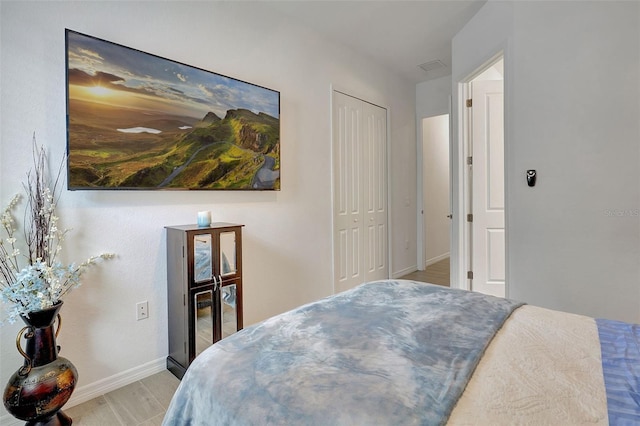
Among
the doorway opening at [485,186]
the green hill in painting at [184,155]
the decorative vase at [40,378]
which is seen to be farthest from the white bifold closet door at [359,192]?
the decorative vase at [40,378]

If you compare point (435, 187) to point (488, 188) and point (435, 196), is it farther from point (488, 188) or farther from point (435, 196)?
point (488, 188)

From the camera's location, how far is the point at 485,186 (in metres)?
3.24

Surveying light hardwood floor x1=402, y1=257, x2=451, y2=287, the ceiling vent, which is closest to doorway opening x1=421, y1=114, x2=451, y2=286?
light hardwood floor x1=402, y1=257, x2=451, y2=287

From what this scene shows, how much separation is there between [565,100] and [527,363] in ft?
6.54

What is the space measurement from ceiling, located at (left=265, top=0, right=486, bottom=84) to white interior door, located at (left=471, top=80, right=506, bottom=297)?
67 centimetres

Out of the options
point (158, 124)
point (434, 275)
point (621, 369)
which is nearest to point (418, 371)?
point (621, 369)

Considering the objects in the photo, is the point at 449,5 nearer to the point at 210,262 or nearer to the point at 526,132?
the point at 526,132

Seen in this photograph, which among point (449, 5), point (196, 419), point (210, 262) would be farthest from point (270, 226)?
point (449, 5)

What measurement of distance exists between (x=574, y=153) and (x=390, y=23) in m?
2.01

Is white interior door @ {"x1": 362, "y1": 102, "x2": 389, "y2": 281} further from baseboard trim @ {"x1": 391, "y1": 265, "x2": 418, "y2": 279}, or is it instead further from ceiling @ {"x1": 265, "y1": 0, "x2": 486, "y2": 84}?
ceiling @ {"x1": 265, "y1": 0, "x2": 486, "y2": 84}

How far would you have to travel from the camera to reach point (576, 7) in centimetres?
202

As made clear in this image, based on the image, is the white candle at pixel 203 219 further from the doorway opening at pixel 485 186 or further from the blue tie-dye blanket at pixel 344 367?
the doorway opening at pixel 485 186

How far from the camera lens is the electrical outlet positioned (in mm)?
2043

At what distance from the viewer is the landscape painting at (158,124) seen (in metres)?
1.75
